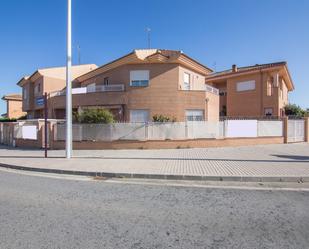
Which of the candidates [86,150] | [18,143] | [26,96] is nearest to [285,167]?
[86,150]

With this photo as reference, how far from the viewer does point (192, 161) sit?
431 inches

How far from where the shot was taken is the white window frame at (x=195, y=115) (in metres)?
20.1

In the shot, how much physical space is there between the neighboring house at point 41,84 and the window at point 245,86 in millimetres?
17551

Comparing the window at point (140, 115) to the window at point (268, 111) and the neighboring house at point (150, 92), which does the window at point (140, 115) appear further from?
the window at point (268, 111)

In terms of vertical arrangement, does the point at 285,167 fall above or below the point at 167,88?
below

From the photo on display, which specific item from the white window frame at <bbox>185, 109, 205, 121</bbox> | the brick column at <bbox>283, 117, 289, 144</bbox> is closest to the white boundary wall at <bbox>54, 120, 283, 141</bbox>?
the white window frame at <bbox>185, 109, 205, 121</bbox>

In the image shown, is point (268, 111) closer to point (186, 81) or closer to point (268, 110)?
point (268, 110)

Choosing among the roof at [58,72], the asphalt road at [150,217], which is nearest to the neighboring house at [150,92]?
the roof at [58,72]

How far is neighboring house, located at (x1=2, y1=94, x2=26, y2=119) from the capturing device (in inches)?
1713

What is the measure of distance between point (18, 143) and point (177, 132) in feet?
38.2

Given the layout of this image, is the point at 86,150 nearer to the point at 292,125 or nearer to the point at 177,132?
the point at 177,132

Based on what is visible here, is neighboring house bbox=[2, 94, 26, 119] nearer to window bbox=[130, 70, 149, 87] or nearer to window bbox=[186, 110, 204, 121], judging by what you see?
window bbox=[130, 70, 149, 87]

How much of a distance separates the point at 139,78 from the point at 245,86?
1494 centimetres

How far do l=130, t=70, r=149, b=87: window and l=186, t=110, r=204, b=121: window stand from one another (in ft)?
12.9
